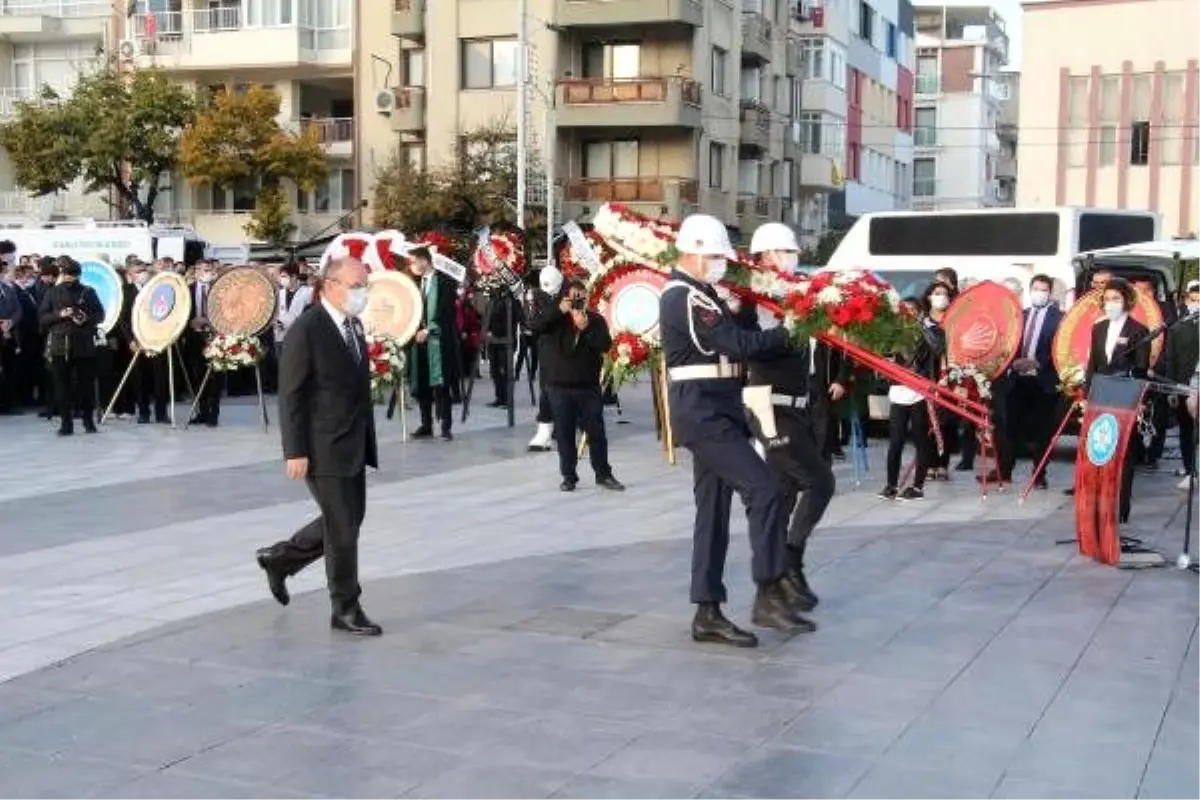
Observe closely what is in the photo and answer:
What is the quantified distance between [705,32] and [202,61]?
1489cm

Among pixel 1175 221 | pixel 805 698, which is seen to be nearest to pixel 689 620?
pixel 805 698

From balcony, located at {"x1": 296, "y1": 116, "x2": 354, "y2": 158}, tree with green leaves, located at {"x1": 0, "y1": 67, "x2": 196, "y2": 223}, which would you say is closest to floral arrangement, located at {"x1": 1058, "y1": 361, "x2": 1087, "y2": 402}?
tree with green leaves, located at {"x1": 0, "y1": 67, "x2": 196, "y2": 223}

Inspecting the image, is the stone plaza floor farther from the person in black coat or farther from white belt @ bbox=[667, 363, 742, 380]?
the person in black coat

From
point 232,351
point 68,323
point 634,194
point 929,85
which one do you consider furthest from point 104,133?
point 929,85

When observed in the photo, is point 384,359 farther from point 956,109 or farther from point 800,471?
point 956,109

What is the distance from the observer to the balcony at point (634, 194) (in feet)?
143

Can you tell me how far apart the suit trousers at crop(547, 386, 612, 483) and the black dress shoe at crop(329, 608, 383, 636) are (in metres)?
5.37

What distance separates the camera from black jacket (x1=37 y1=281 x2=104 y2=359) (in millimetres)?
16734

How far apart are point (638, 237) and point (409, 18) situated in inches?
1347

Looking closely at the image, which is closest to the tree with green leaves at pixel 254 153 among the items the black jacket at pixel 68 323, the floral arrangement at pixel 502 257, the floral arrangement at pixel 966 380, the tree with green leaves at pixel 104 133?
the tree with green leaves at pixel 104 133

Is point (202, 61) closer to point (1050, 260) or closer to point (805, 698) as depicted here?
point (1050, 260)

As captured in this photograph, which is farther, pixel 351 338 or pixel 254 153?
pixel 254 153

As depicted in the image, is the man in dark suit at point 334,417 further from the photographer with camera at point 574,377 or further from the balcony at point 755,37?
the balcony at point 755,37

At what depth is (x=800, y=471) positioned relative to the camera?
8273 millimetres
